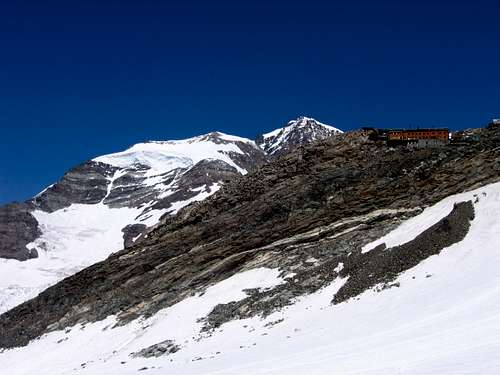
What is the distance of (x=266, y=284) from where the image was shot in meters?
32.9

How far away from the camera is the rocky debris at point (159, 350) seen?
2783 cm

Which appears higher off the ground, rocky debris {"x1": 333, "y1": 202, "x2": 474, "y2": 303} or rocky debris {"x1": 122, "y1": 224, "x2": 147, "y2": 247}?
rocky debris {"x1": 122, "y1": 224, "x2": 147, "y2": 247}

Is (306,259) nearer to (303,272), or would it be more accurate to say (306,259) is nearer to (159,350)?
(303,272)

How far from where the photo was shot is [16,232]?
542 feet

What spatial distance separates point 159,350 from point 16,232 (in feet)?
495

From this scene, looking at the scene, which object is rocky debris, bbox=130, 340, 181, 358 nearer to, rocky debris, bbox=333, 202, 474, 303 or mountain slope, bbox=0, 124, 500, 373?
mountain slope, bbox=0, 124, 500, 373

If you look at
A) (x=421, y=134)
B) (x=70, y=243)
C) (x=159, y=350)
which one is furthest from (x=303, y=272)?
(x=70, y=243)

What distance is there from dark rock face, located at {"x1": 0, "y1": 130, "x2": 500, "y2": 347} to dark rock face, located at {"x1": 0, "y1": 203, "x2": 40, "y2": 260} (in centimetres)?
11035

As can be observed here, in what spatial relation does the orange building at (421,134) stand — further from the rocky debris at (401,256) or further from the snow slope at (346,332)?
the rocky debris at (401,256)

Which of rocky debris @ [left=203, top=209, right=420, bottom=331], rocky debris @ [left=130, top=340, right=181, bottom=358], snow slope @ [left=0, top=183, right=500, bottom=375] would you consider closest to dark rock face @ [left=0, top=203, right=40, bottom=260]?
snow slope @ [left=0, top=183, right=500, bottom=375]

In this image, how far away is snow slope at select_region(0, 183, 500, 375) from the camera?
1419cm

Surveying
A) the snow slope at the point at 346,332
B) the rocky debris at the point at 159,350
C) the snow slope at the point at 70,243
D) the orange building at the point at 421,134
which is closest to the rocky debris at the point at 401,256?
the snow slope at the point at 346,332

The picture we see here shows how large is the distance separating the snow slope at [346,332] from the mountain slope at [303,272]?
0.11 metres

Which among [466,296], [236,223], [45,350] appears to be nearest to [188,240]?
[236,223]
